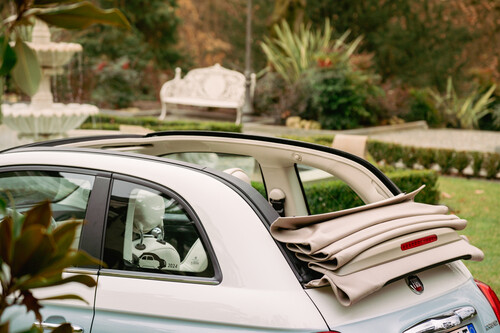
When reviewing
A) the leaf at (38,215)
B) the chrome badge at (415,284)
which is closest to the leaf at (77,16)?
the leaf at (38,215)

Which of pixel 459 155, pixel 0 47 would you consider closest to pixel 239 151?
pixel 0 47

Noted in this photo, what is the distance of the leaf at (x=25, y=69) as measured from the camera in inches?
49.8

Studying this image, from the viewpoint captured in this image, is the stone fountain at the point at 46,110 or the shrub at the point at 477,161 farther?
the shrub at the point at 477,161

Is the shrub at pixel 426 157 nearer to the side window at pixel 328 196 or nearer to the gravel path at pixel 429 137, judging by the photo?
the gravel path at pixel 429 137

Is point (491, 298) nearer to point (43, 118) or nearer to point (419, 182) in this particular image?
point (419, 182)

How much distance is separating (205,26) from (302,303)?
3542cm

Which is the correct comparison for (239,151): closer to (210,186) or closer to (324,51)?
(210,186)

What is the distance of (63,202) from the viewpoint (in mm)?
3285

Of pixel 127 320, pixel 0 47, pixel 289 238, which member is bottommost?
pixel 127 320

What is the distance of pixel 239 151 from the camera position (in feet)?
11.6

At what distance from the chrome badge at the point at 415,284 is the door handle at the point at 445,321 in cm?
12

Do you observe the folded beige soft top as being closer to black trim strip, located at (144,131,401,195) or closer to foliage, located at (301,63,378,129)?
black trim strip, located at (144,131,401,195)

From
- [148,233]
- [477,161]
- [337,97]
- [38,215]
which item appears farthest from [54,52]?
[38,215]

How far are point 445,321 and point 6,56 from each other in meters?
1.92
